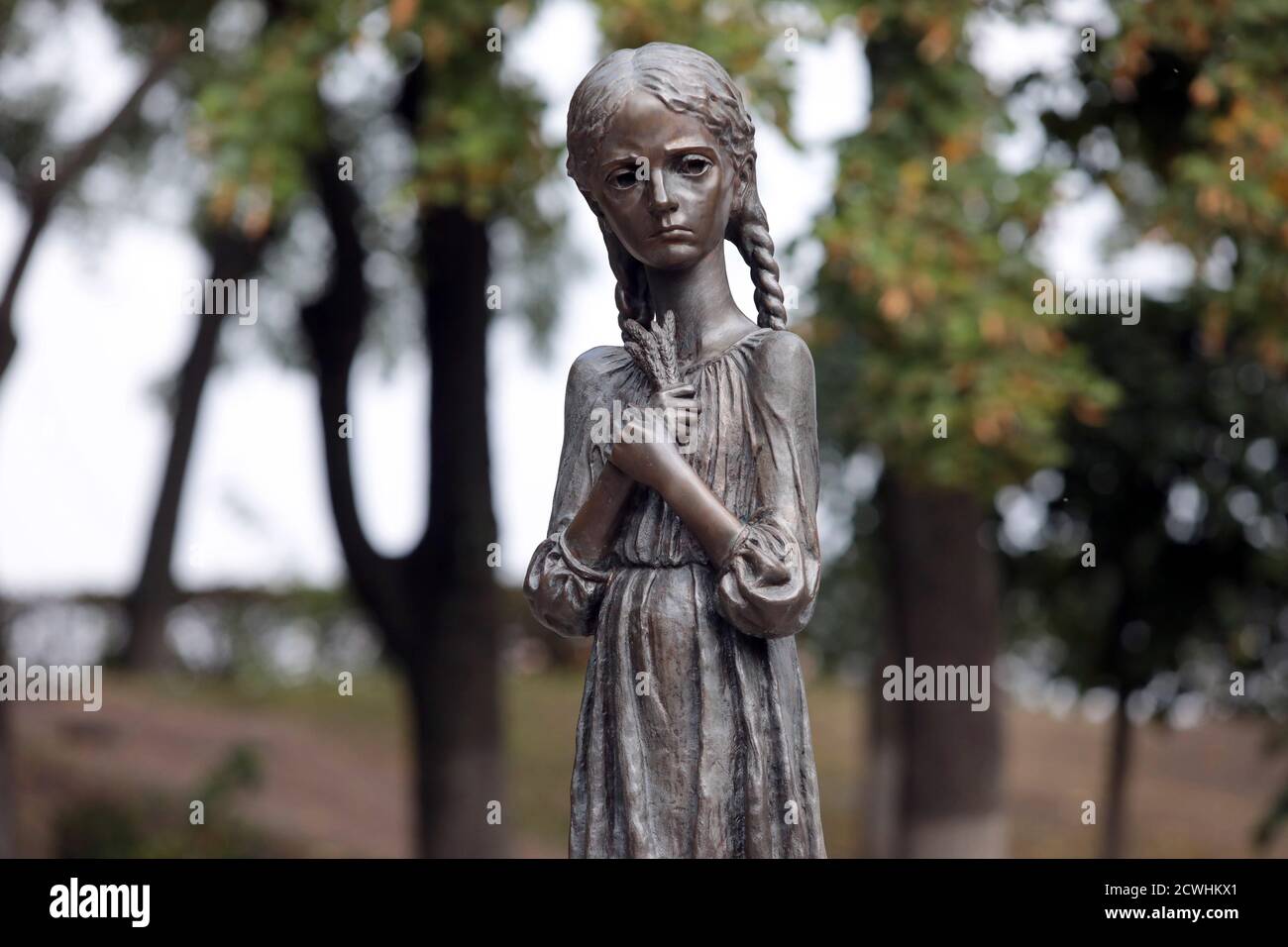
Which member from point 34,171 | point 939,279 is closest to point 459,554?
point 939,279

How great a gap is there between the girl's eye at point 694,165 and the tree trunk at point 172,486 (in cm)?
1433

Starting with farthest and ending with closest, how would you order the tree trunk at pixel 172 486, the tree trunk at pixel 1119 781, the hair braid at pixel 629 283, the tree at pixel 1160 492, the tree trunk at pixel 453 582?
the tree trunk at pixel 172 486 < the tree trunk at pixel 1119 781 < the tree trunk at pixel 453 582 < the tree at pixel 1160 492 < the hair braid at pixel 629 283

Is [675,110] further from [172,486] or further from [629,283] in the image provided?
[172,486]

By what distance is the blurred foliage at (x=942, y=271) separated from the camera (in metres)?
9.26

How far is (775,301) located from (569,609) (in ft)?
3.30

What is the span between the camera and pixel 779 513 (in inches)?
170

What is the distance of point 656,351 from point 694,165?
1.60 ft

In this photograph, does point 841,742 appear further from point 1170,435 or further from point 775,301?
point 775,301

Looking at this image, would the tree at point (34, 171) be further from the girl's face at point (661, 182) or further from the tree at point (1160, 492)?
the girl's face at point (661, 182)

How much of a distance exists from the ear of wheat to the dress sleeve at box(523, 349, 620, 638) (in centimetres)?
21

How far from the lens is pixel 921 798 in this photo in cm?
1148

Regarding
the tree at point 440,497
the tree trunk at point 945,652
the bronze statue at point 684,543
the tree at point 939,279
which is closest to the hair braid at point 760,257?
the bronze statue at point 684,543

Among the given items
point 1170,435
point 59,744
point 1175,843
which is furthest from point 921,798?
point 59,744

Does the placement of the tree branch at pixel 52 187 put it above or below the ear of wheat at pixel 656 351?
above
